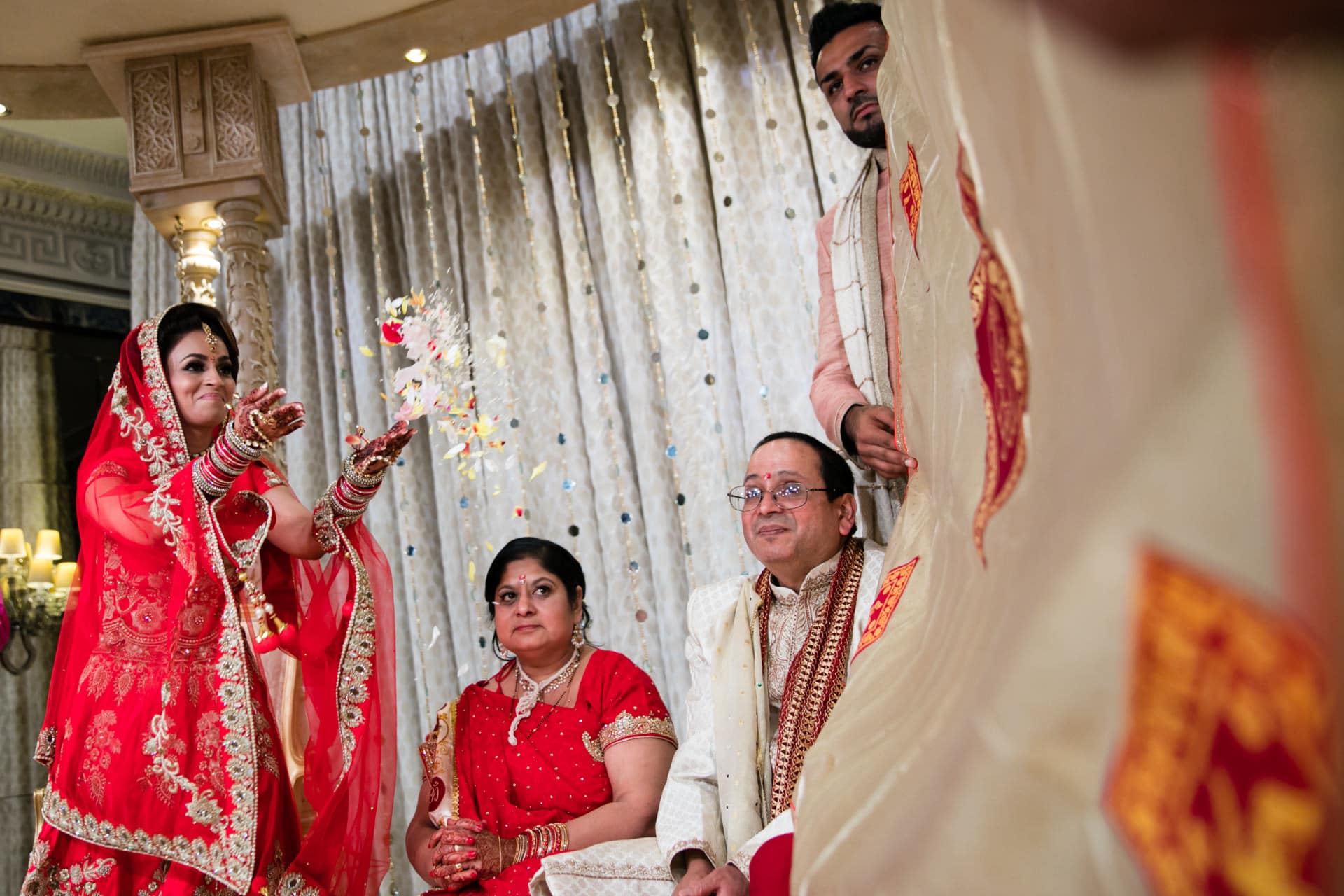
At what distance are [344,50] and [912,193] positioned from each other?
2772 millimetres

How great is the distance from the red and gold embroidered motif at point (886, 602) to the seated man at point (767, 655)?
66cm

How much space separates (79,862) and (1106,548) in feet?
6.59

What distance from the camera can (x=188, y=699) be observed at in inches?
79.7

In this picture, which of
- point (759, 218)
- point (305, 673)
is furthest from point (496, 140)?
point (305, 673)

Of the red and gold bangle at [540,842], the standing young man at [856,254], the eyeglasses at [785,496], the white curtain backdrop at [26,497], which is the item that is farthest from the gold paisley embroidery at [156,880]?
the white curtain backdrop at [26,497]

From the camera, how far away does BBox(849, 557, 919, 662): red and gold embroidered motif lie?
1.04 metres

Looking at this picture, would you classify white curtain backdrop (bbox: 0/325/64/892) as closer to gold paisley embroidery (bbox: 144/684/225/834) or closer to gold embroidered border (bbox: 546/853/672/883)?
gold paisley embroidery (bbox: 144/684/225/834)

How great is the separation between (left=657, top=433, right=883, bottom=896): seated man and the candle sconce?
3466 mm

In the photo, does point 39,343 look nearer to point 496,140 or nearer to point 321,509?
point 496,140

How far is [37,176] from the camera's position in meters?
4.70

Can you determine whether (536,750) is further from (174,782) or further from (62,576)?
(62,576)

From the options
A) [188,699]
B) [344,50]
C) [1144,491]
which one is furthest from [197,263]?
[1144,491]

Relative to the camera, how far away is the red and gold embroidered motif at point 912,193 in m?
1.03

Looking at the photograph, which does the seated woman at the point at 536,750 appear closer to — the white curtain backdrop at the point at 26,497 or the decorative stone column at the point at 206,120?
the decorative stone column at the point at 206,120
